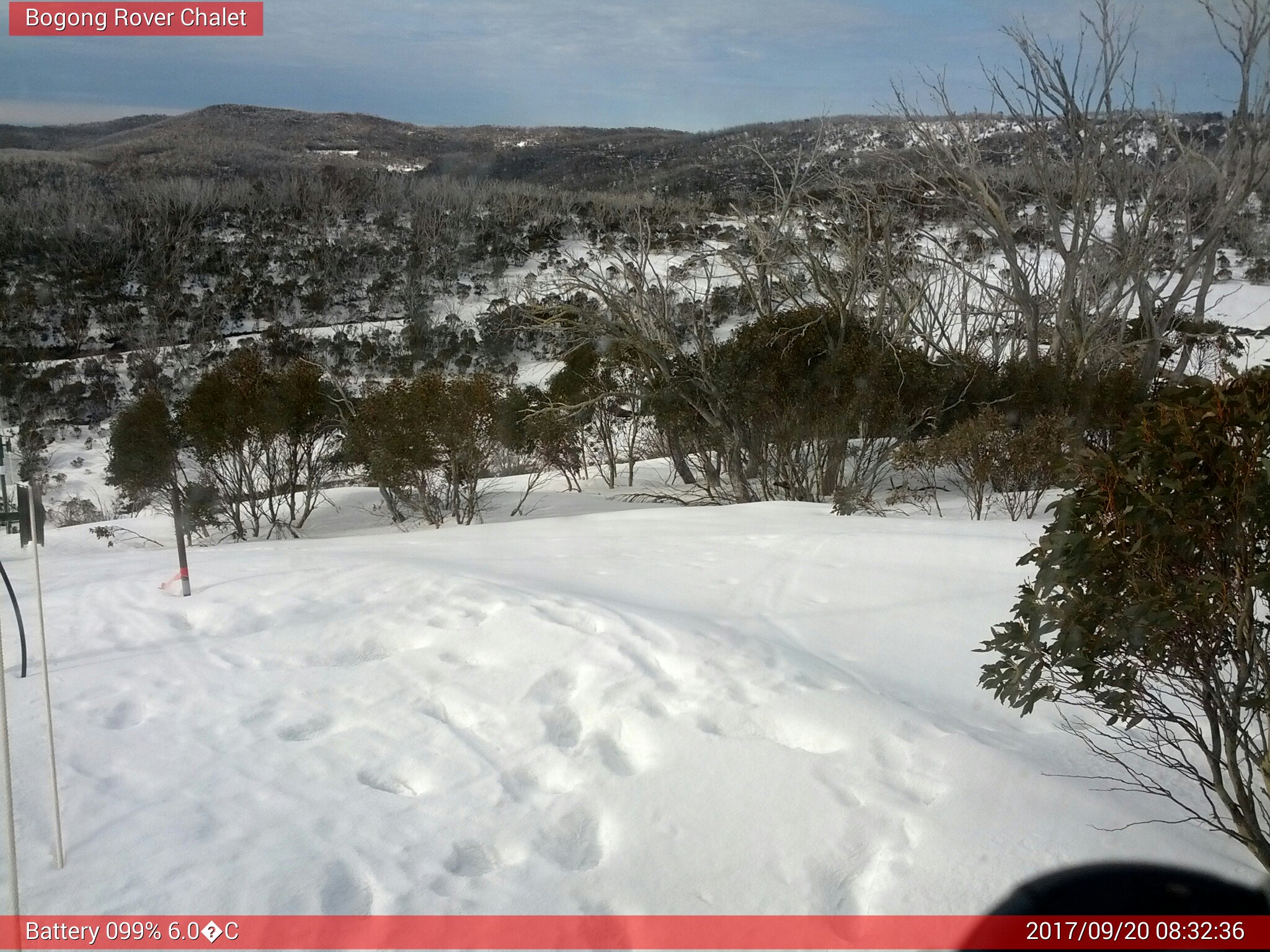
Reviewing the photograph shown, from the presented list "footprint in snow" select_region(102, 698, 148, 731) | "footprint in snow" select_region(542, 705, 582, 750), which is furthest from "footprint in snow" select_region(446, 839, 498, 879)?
"footprint in snow" select_region(102, 698, 148, 731)

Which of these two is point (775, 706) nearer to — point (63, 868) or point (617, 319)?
point (63, 868)

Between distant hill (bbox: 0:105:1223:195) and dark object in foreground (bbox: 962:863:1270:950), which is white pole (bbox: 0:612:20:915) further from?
distant hill (bbox: 0:105:1223:195)

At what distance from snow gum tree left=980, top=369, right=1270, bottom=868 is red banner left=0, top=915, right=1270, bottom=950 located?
1.58 feet

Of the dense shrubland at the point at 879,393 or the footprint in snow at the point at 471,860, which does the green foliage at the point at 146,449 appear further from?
the footprint in snow at the point at 471,860

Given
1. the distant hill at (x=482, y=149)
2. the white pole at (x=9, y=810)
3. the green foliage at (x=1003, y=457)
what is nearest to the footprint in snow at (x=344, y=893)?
the white pole at (x=9, y=810)

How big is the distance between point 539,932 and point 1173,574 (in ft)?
5.31

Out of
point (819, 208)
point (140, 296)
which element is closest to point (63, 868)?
point (819, 208)

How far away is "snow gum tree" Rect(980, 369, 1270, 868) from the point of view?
187cm

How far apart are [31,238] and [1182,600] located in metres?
32.8

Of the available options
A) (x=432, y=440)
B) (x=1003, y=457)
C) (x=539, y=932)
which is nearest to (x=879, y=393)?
(x=1003, y=457)

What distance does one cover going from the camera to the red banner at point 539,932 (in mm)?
1915

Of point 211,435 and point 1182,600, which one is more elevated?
point 1182,600

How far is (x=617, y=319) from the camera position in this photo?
12.6 metres

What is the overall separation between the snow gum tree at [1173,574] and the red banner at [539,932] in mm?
481
